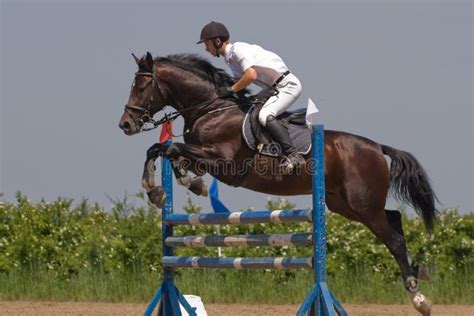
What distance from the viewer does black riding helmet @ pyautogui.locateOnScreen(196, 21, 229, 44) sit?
250 inches

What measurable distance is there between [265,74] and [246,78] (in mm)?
318

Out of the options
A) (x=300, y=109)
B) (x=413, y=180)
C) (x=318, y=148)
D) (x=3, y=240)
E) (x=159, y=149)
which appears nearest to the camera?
(x=318, y=148)

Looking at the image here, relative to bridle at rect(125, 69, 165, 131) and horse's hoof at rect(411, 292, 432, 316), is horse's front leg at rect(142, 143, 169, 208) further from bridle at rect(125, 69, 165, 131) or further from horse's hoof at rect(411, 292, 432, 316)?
horse's hoof at rect(411, 292, 432, 316)

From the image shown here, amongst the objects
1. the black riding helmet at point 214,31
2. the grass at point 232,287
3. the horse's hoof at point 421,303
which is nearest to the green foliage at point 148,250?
the grass at point 232,287

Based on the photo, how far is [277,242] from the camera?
18.7 feet

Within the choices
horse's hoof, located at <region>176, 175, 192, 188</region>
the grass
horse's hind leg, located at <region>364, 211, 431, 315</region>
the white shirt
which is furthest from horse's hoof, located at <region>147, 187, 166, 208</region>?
the grass

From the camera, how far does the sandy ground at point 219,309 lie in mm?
8680

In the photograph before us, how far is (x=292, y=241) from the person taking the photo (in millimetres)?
5645

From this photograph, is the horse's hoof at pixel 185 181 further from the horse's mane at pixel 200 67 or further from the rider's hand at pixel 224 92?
the horse's mane at pixel 200 67

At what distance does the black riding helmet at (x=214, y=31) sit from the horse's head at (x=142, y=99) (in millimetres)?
474

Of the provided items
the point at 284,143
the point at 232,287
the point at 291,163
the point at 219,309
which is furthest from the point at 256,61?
the point at 232,287

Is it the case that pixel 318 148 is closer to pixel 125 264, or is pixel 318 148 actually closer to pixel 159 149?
pixel 159 149

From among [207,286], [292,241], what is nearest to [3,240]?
[207,286]

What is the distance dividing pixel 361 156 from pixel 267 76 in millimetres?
1056
